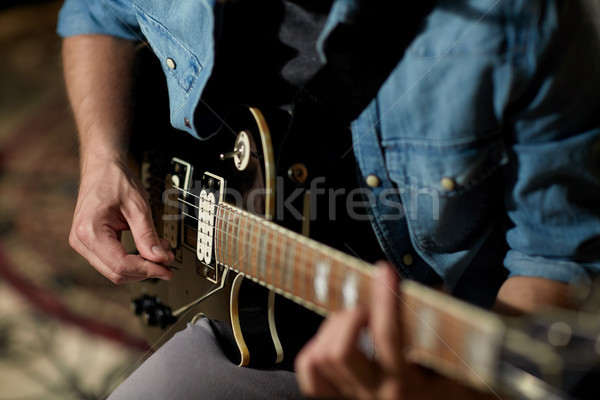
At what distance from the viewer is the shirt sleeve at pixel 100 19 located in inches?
41.1

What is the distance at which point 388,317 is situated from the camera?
547 mm

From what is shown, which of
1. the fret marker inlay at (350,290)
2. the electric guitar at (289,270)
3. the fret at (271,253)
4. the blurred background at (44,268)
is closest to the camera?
the electric guitar at (289,270)

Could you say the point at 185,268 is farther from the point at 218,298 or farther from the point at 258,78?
the point at 258,78

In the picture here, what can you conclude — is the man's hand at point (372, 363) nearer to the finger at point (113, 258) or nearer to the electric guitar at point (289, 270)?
the electric guitar at point (289, 270)

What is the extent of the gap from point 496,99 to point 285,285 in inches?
13.5

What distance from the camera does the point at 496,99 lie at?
0.67 meters

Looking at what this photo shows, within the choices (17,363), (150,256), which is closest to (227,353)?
(150,256)

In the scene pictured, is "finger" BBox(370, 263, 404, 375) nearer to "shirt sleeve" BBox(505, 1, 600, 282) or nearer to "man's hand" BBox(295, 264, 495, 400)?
"man's hand" BBox(295, 264, 495, 400)

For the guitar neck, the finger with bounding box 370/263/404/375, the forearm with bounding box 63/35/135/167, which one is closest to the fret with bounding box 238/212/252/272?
the guitar neck

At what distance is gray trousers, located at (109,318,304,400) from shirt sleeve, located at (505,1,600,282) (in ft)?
1.29

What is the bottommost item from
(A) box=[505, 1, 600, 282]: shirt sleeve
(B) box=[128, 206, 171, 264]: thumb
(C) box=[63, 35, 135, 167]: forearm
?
(B) box=[128, 206, 171, 264]: thumb

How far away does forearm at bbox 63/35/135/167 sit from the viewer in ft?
3.37

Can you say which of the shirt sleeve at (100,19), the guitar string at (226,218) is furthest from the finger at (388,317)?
the shirt sleeve at (100,19)

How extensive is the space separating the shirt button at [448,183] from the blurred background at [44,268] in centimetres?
80
